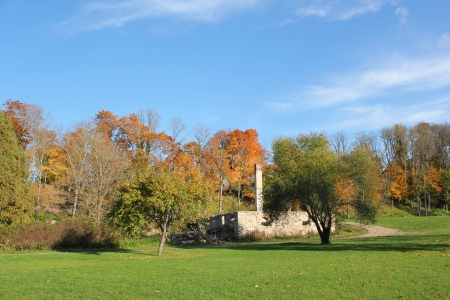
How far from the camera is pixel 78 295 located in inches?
379

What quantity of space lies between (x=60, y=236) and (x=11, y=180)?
5.10 metres

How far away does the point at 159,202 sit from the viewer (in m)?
21.6

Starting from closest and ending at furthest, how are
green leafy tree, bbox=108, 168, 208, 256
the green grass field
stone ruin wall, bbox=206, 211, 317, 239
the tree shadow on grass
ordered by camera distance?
the green grass field < the tree shadow on grass < green leafy tree, bbox=108, 168, 208, 256 < stone ruin wall, bbox=206, 211, 317, 239

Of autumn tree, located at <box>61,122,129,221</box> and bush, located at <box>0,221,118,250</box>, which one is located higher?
autumn tree, located at <box>61,122,129,221</box>

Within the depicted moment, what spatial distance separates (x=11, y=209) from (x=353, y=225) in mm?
32214

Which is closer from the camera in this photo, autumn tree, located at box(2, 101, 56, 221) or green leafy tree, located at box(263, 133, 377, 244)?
green leafy tree, located at box(263, 133, 377, 244)

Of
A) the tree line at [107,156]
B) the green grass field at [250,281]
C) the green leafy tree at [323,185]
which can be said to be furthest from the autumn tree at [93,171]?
the green grass field at [250,281]

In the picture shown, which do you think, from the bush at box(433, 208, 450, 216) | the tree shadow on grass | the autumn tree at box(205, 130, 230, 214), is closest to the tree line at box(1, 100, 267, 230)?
the autumn tree at box(205, 130, 230, 214)

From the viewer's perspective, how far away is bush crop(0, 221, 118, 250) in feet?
84.2

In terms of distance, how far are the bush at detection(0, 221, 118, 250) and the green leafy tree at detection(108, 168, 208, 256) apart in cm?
610

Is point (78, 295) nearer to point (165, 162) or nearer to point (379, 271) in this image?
point (379, 271)

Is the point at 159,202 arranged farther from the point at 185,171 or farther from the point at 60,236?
the point at 185,171

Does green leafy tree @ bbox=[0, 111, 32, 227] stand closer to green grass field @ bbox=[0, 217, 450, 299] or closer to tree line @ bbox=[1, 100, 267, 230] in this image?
tree line @ bbox=[1, 100, 267, 230]

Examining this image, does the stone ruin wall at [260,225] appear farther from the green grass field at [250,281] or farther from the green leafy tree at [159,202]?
the green grass field at [250,281]
